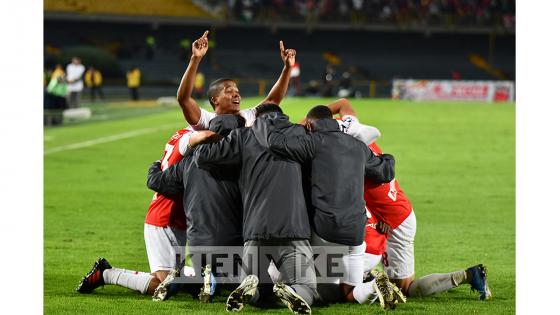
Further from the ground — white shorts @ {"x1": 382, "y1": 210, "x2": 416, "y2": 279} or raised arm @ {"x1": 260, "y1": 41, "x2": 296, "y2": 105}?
raised arm @ {"x1": 260, "y1": 41, "x2": 296, "y2": 105}

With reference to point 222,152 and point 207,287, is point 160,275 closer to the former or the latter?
point 207,287

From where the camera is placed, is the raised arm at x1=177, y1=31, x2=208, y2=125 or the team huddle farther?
the raised arm at x1=177, y1=31, x2=208, y2=125

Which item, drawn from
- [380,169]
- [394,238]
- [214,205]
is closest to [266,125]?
[214,205]

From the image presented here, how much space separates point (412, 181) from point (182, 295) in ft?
37.7

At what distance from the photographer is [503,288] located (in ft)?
32.0

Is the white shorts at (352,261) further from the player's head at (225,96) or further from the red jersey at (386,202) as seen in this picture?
the player's head at (225,96)

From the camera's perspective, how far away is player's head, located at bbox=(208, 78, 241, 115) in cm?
874

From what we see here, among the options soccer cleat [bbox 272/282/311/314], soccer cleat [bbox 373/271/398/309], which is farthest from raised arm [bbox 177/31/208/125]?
soccer cleat [bbox 373/271/398/309]

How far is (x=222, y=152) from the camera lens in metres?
8.25

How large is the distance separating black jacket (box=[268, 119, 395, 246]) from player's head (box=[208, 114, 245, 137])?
18.5 inches

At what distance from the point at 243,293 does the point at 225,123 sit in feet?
4.59

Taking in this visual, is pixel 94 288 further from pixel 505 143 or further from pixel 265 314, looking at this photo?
pixel 505 143

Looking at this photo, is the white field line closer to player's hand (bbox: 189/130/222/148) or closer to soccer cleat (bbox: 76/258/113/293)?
soccer cleat (bbox: 76/258/113/293)

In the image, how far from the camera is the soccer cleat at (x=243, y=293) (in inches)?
312
